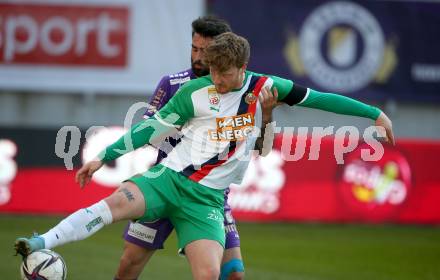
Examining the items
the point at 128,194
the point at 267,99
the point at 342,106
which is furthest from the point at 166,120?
the point at 342,106

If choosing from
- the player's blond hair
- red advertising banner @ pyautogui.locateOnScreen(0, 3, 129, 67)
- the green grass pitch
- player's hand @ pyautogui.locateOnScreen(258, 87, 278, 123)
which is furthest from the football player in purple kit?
red advertising banner @ pyautogui.locateOnScreen(0, 3, 129, 67)

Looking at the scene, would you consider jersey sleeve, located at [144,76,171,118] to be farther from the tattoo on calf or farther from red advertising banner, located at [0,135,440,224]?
red advertising banner, located at [0,135,440,224]

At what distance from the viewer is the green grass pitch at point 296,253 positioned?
1014 cm

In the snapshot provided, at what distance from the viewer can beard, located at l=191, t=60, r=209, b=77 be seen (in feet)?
22.3

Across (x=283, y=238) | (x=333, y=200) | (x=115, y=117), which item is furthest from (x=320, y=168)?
(x=115, y=117)

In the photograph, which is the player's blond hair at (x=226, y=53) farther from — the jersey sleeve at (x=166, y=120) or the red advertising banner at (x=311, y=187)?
the red advertising banner at (x=311, y=187)

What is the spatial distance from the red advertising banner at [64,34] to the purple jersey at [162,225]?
452 inches

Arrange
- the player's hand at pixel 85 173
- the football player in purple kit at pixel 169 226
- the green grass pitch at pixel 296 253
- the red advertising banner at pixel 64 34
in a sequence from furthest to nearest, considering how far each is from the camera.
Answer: the red advertising banner at pixel 64 34, the green grass pitch at pixel 296 253, the football player in purple kit at pixel 169 226, the player's hand at pixel 85 173

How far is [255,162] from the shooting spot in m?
14.9

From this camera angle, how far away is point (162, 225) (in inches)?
271

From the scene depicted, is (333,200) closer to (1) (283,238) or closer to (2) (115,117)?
(1) (283,238)

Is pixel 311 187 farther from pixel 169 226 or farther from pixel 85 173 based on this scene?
pixel 85 173

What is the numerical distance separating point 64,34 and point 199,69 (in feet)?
38.4

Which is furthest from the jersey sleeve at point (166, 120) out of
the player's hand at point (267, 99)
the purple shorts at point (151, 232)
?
the purple shorts at point (151, 232)
